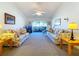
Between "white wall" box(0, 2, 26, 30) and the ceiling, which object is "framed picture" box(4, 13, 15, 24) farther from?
the ceiling

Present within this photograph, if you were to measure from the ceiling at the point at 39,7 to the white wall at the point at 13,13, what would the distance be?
122mm

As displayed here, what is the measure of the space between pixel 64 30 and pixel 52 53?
0.75 meters

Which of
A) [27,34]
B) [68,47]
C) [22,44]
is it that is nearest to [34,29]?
[27,34]

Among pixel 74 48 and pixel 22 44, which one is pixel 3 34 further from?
pixel 74 48

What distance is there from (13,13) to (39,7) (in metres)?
0.72

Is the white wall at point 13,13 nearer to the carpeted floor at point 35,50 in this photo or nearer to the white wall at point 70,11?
the carpeted floor at point 35,50

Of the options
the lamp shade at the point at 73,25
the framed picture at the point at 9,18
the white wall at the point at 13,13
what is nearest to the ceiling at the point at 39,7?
the white wall at the point at 13,13

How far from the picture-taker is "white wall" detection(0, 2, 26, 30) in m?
3.64

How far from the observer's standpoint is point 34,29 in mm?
4125

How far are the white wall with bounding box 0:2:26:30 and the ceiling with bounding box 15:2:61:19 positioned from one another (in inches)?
4.8

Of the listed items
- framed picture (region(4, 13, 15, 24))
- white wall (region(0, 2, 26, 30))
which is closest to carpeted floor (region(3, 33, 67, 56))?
white wall (region(0, 2, 26, 30))

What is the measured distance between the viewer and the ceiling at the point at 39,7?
3.68m

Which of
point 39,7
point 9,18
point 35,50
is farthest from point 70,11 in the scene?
point 9,18

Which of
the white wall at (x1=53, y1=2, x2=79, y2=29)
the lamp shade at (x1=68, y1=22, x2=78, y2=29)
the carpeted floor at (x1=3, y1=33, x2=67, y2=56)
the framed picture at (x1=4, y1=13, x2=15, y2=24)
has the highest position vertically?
the white wall at (x1=53, y1=2, x2=79, y2=29)
